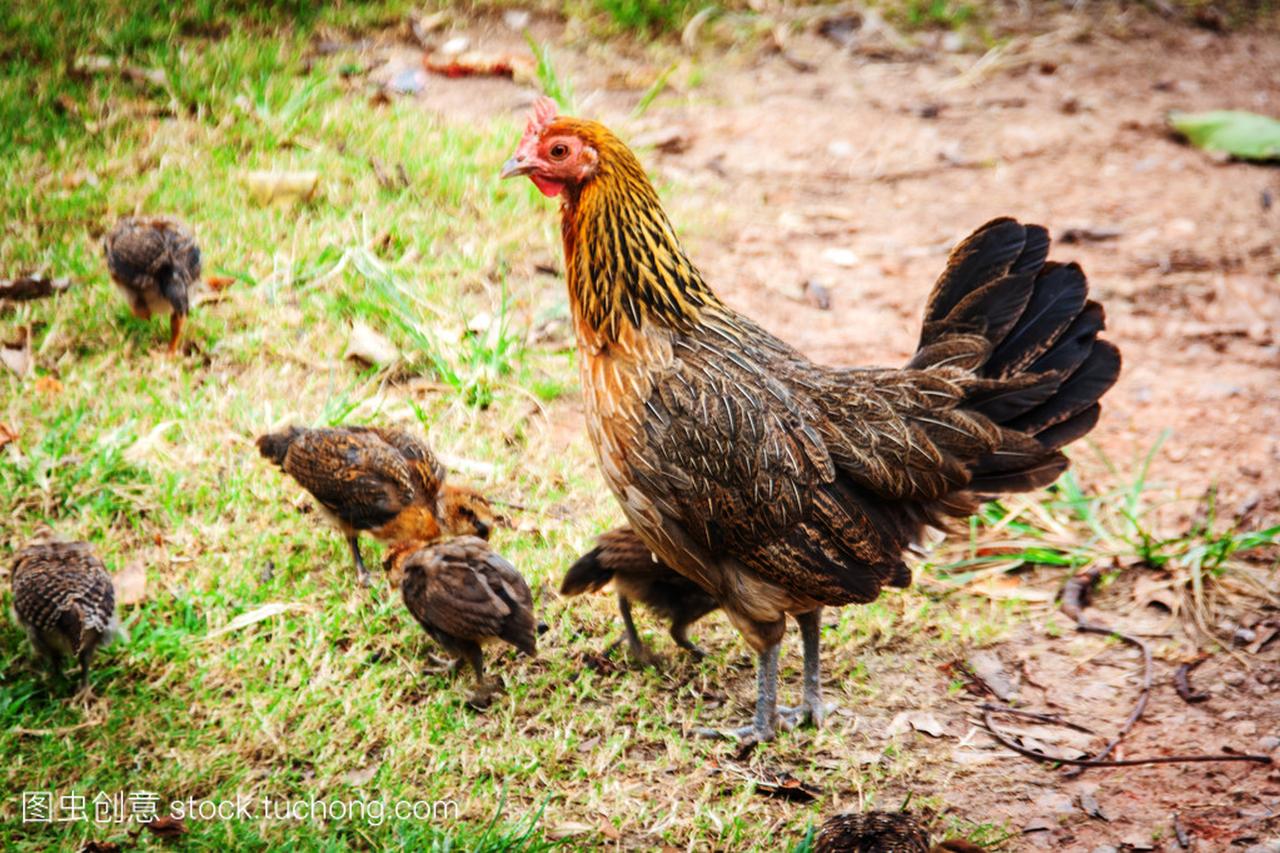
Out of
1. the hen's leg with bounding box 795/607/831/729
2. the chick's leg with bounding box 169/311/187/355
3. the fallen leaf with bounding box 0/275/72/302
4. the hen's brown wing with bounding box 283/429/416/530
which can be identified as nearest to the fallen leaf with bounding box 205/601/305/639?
the hen's brown wing with bounding box 283/429/416/530

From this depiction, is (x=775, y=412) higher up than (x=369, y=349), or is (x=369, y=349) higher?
(x=775, y=412)

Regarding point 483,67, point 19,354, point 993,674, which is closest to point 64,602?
point 19,354

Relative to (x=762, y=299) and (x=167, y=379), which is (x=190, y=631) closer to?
(x=167, y=379)

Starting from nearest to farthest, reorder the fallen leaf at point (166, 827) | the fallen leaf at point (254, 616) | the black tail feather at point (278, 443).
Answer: the fallen leaf at point (166, 827) < the fallen leaf at point (254, 616) < the black tail feather at point (278, 443)

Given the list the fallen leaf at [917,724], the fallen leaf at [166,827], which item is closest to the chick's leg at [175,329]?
the fallen leaf at [166,827]

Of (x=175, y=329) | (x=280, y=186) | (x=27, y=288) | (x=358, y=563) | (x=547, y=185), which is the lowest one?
(x=358, y=563)

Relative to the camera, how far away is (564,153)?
412 centimetres

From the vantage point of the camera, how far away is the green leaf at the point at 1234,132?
25.9 ft

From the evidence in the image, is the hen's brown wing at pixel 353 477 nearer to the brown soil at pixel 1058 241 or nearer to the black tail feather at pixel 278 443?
the black tail feather at pixel 278 443

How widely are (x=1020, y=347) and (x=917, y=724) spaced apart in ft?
4.66

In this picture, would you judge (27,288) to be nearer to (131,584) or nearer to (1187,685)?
(131,584)

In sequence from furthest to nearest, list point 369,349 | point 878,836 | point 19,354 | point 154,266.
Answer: point 369,349 → point 19,354 → point 154,266 → point 878,836

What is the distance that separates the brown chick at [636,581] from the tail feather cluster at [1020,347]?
3.68ft

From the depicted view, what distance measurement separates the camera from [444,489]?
4762 mm
